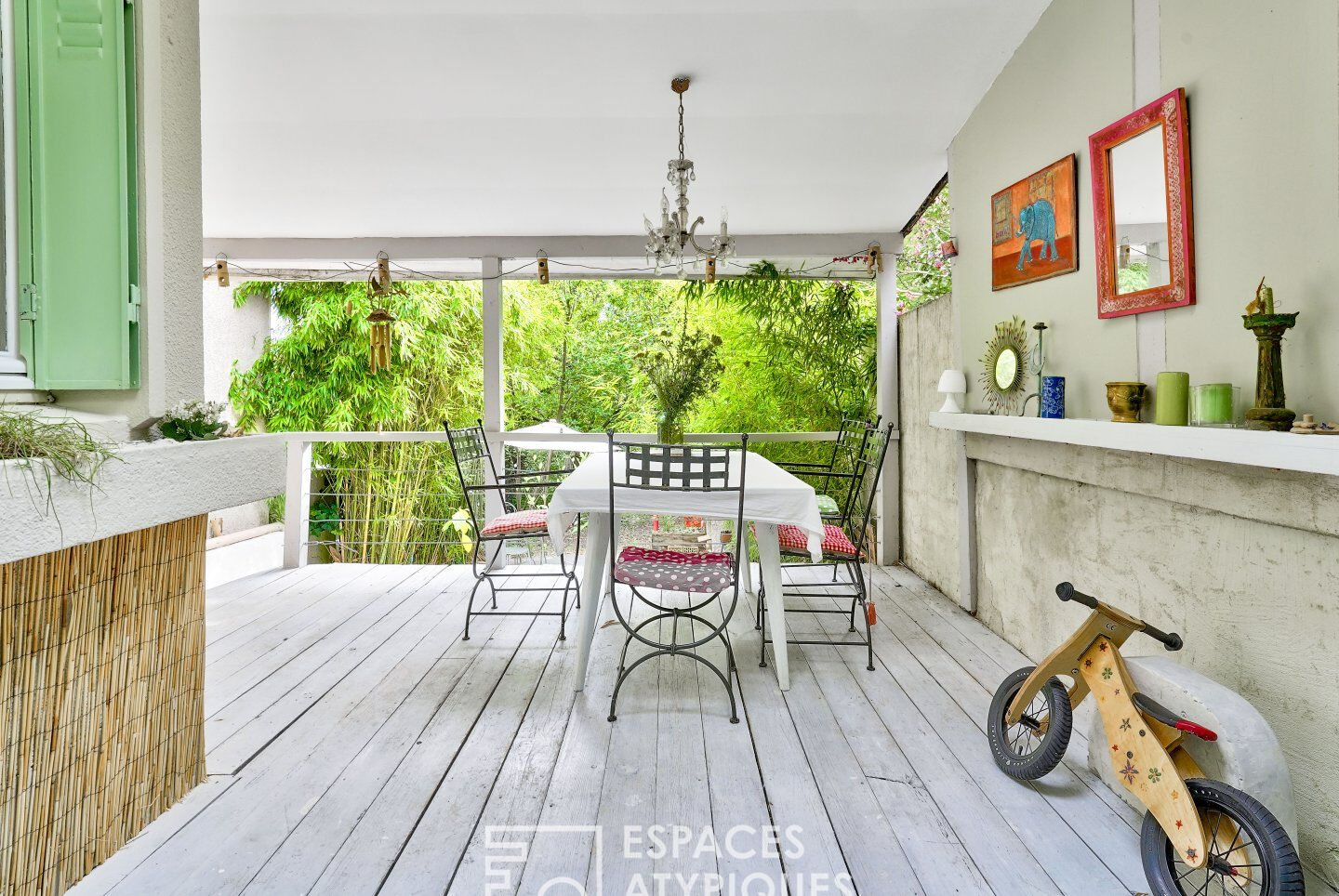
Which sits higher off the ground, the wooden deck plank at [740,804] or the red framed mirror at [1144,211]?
the red framed mirror at [1144,211]

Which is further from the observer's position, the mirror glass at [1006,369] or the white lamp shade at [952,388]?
the white lamp shade at [952,388]

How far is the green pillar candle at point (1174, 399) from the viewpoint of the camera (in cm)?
196

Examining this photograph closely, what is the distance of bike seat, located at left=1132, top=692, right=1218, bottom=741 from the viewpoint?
1.48m

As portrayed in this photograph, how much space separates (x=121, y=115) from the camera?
1.60 metres

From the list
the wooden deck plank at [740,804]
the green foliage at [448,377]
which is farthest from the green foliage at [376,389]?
the wooden deck plank at [740,804]

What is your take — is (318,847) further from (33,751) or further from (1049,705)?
(1049,705)

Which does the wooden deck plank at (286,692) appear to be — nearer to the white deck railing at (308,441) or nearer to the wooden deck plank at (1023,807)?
the white deck railing at (308,441)

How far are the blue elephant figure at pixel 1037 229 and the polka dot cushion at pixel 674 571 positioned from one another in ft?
5.68

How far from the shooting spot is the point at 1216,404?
5.91 ft

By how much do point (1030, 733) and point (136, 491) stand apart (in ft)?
7.49

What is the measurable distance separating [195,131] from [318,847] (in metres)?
1.83

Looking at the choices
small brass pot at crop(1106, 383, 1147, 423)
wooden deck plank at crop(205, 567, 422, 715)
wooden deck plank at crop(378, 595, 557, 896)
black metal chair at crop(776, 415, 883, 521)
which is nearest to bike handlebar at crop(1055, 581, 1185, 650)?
small brass pot at crop(1106, 383, 1147, 423)

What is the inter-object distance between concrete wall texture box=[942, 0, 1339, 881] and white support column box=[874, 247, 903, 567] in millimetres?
1653

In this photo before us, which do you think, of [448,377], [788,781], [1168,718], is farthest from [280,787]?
[448,377]
